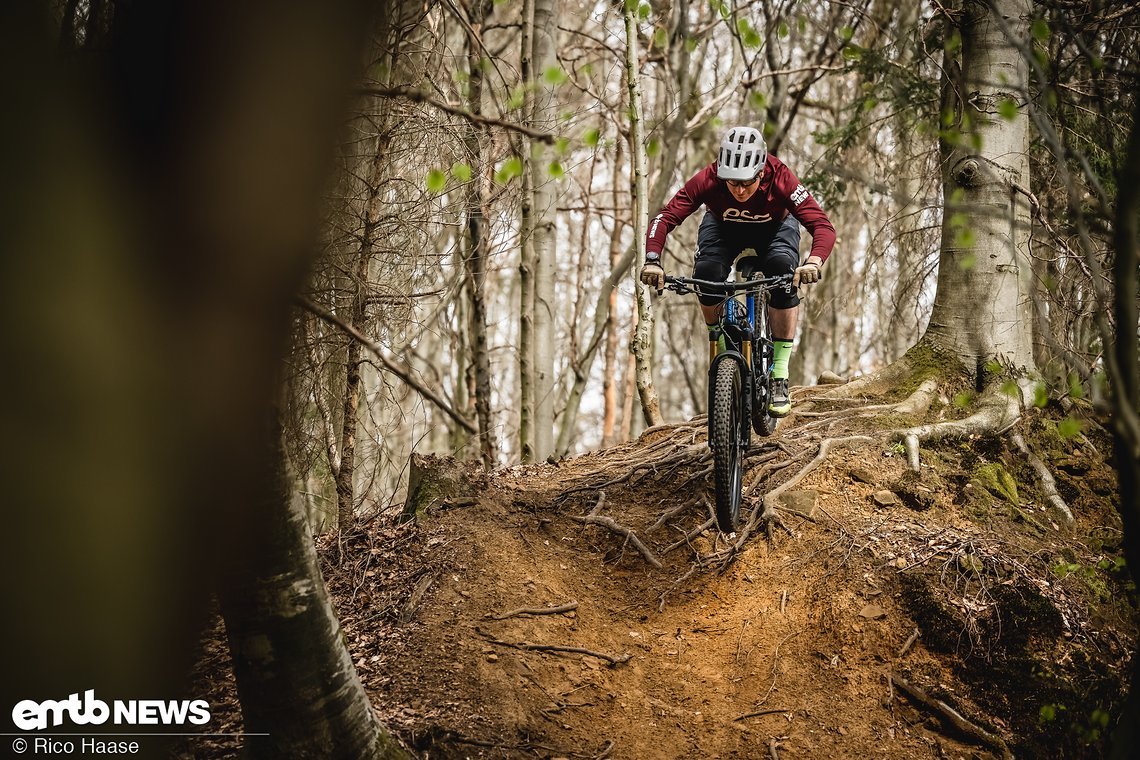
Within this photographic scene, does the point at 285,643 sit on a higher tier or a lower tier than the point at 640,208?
lower

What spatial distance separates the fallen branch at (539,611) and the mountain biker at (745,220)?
1.96m

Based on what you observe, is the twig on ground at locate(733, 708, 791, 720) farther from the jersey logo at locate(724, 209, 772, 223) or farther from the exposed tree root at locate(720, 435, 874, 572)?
the jersey logo at locate(724, 209, 772, 223)

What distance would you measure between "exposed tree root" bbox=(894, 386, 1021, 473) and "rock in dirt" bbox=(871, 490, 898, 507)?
1.08 ft

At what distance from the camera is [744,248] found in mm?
5641

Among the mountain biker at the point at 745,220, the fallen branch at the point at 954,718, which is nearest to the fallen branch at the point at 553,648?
the fallen branch at the point at 954,718

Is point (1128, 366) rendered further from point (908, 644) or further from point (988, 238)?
point (988, 238)

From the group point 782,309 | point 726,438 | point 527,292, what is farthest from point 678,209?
point 527,292

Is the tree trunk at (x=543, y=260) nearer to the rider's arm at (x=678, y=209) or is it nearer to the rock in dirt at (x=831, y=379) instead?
the rock in dirt at (x=831, y=379)

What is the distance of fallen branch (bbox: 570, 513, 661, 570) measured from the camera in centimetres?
529

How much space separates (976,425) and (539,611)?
146 inches

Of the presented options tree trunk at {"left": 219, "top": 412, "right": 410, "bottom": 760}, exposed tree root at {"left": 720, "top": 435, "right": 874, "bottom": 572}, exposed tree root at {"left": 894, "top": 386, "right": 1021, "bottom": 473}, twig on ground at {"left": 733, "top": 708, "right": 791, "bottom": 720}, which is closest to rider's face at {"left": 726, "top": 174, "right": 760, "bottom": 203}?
exposed tree root at {"left": 720, "top": 435, "right": 874, "bottom": 572}

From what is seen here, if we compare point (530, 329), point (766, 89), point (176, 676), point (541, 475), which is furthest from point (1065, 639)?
point (766, 89)

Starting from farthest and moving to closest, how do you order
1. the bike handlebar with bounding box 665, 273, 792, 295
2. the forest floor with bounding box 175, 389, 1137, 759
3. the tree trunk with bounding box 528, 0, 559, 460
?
the tree trunk with bounding box 528, 0, 559, 460 → the bike handlebar with bounding box 665, 273, 792, 295 → the forest floor with bounding box 175, 389, 1137, 759

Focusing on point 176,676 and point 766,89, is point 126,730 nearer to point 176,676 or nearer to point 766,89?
point 176,676
